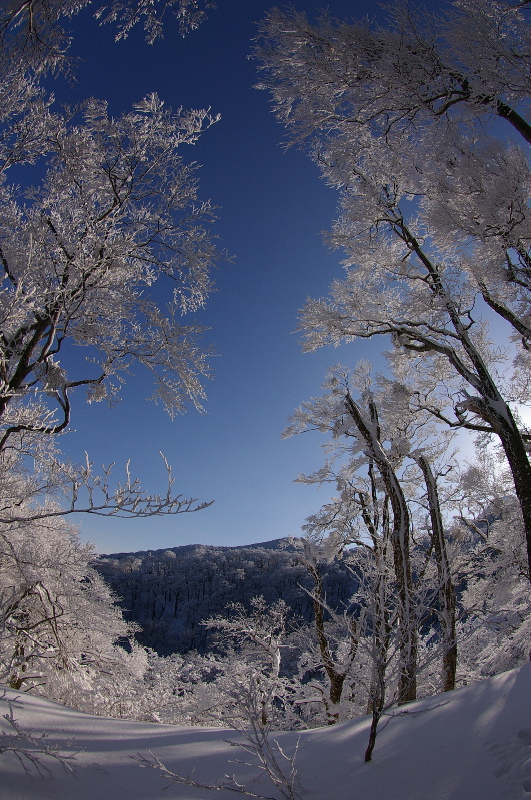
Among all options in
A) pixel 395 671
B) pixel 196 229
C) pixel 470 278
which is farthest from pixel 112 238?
pixel 470 278

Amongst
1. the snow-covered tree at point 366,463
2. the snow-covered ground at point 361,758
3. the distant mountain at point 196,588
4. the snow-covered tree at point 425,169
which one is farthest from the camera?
the distant mountain at point 196,588

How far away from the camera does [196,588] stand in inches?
3445

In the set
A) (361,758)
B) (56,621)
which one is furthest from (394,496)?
(56,621)

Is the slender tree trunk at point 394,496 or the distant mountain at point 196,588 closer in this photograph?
the slender tree trunk at point 394,496

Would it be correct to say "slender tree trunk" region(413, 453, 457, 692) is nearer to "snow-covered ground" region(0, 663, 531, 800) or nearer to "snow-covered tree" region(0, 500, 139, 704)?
"snow-covered ground" region(0, 663, 531, 800)

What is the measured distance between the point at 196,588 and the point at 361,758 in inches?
3789

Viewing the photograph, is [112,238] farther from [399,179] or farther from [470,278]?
[470,278]

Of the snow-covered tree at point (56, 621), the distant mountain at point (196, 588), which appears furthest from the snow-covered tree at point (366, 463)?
the distant mountain at point (196, 588)

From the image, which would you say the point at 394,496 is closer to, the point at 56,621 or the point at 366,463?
the point at 366,463

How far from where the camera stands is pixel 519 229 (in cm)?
504

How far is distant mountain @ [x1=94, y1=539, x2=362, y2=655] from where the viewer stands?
66.5 m

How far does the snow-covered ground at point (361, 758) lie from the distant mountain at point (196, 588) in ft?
209

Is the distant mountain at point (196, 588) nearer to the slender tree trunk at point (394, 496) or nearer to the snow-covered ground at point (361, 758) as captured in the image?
the slender tree trunk at point (394, 496)

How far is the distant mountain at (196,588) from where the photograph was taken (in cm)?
6650
